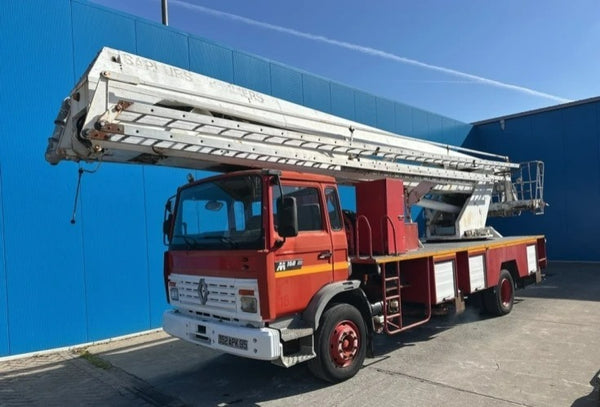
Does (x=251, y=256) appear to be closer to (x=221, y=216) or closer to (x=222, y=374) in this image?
(x=221, y=216)

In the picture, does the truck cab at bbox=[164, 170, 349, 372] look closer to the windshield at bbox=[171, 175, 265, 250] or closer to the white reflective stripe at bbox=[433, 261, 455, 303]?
the windshield at bbox=[171, 175, 265, 250]

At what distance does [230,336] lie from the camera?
15.4ft

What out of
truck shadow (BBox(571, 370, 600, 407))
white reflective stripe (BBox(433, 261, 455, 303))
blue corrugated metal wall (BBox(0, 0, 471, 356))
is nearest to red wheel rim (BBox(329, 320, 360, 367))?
white reflective stripe (BBox(433, 261, 455, 303))

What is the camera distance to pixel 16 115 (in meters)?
7.24

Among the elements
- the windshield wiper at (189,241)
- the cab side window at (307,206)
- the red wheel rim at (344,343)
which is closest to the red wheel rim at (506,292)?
the red wheel rim at (344,343)

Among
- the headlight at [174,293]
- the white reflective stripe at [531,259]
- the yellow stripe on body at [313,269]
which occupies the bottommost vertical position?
the white reflective stripe at [531,259]

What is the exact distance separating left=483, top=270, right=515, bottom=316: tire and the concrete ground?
0.98 feet

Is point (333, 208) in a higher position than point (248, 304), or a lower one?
higher

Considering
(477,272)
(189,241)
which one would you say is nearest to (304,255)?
(189,241)

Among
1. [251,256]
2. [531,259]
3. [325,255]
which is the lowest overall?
[531,259]

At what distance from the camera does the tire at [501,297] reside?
27.5 feet

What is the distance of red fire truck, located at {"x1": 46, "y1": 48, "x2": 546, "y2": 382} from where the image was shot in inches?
175

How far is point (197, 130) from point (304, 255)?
1818 mm

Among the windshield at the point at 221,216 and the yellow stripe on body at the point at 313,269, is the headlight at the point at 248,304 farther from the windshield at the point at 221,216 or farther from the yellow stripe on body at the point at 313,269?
the windshield at the point at 221,216
